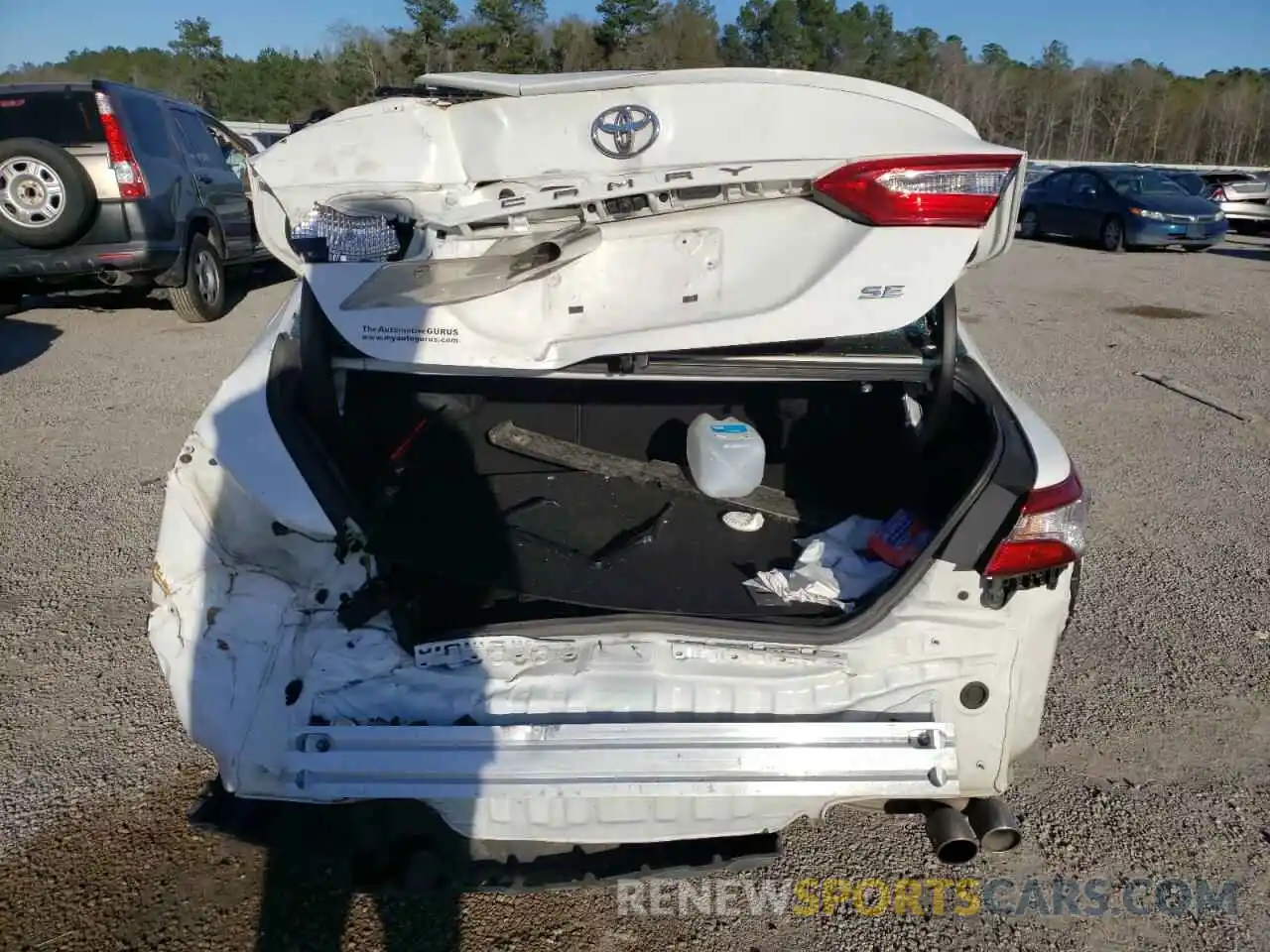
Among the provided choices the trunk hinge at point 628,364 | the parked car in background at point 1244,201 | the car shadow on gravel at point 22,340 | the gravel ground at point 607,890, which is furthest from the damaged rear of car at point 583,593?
the parked car in background at point 1244,201

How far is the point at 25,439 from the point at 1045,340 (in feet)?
28.3

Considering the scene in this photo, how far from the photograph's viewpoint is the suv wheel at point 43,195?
7.04 m

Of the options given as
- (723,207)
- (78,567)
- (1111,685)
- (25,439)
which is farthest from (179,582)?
(25,439)

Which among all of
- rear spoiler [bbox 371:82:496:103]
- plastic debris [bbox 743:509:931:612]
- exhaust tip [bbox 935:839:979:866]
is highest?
rear spoiler [bbox 371:82:496:103]

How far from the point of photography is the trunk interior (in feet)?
7.64

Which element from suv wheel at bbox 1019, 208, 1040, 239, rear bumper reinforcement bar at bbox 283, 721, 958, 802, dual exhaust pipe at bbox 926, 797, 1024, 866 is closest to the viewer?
rear bumper reinforcement bar at bbox 283, 721, 958, 802

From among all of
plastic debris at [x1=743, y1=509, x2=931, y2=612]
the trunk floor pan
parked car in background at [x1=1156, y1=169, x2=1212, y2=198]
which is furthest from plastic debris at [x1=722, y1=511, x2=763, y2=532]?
parked car in background at [x1=1156, y1=169, x2=1212, y2=198]

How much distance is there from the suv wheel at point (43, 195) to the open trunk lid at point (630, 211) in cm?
643

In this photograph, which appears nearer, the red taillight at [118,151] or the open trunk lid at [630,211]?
the open trunk lid at [630,211]

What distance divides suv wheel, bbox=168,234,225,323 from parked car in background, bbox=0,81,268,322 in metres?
0.02

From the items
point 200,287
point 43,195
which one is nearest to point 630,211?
point 43,195

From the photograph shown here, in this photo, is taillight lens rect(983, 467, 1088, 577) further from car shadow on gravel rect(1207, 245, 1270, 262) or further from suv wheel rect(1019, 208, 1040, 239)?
suv wheel rect(1019, 208, 1040, 239)

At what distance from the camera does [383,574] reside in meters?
2.05

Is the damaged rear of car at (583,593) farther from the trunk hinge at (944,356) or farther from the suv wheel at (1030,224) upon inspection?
the suv wheel at (1030,224)
